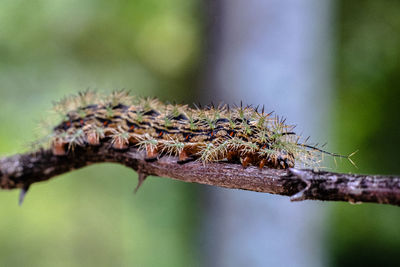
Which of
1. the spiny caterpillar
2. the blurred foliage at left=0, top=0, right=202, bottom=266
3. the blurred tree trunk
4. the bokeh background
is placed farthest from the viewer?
the blurred foliage at left=0, top=0, right=202, bottom=266

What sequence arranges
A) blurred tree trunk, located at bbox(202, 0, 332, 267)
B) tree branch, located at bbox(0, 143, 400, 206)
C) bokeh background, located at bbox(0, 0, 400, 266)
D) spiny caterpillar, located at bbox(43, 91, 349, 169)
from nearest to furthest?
tree branch, located at bbox(0, 143, 400, 206), spiny caterpillar, located at bbox(43, 91, 349, 169), blurred tree trunk, located at bbox(202, 0, 332, 267), bokeh background, located at bbox(0, 0, 400, 266)

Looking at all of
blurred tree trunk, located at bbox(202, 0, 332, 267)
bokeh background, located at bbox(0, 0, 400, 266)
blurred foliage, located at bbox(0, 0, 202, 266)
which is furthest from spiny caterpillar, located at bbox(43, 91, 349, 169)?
blurred foliage, located at bbox(0, 0, 202, 266)

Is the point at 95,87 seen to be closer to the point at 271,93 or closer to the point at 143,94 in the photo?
the point at 143,94

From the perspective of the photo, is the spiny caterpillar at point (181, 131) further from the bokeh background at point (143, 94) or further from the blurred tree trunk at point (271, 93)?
the bokeh background at point (143, 94)

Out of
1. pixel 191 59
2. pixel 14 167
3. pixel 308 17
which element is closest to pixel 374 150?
pixel 308 17

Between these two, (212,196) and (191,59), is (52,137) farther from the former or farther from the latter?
(191,59)

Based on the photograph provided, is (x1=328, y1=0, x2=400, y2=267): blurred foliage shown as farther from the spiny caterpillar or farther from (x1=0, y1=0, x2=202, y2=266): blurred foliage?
the spiny caterpillar

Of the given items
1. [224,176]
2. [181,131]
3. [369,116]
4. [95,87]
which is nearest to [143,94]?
[95,87]
